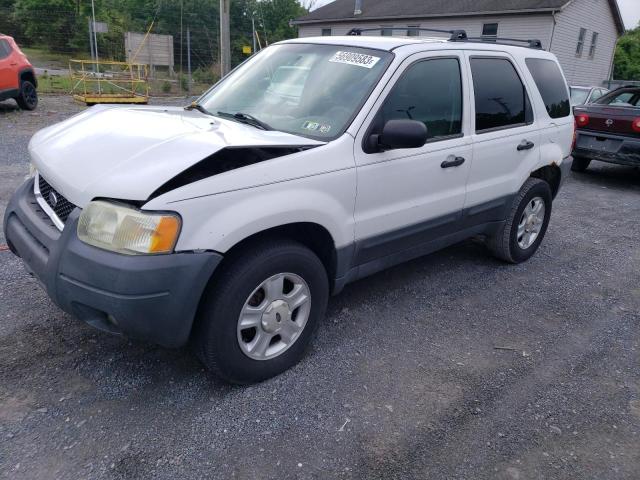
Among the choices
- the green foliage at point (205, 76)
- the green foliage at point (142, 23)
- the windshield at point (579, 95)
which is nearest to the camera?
the windshield at point (579, 95)

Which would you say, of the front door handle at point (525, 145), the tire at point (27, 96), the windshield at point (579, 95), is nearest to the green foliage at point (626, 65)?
the windshield at point (579, 95)

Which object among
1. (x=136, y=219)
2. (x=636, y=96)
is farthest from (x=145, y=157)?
(x=636, y=96)

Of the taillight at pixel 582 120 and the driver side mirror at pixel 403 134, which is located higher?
the driver side mirror at pixel 403 134

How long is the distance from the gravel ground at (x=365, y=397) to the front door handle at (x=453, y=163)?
1104 mm

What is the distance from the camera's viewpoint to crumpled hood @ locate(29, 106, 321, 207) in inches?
100

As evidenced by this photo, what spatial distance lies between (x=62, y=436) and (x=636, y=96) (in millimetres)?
9874

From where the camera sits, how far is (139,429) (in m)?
2.67

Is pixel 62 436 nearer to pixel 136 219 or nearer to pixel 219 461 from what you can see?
pixel 219 461

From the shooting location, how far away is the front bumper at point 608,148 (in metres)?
8.50

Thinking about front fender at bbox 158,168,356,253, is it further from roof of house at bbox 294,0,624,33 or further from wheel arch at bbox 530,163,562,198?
roof of house at bbox 294,0,624,33

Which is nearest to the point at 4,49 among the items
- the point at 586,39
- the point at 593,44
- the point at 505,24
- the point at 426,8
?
the point at 505,24

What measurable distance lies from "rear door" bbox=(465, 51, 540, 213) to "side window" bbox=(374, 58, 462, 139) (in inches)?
8.1

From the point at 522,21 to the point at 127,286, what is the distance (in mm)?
25404

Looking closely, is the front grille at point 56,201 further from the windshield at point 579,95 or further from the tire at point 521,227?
the windshield at point 579,95
